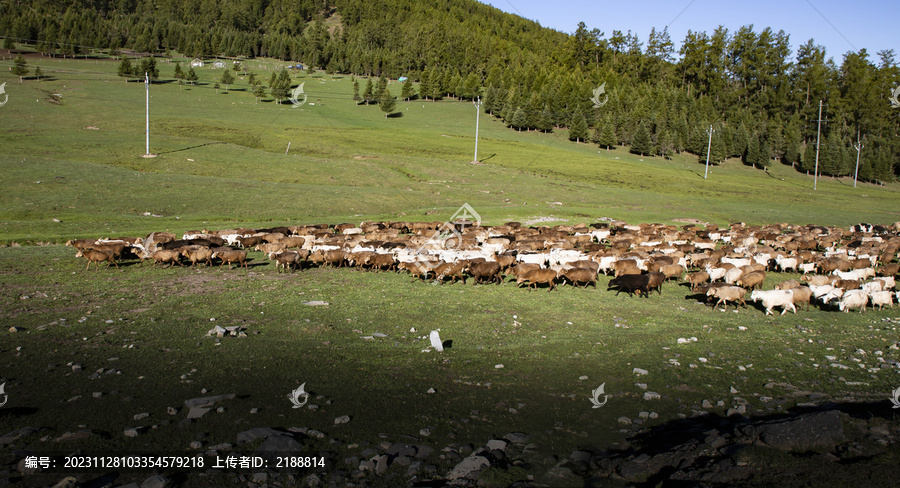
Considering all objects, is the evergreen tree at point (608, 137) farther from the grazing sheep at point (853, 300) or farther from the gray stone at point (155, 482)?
the gray stone at point (155, 482)

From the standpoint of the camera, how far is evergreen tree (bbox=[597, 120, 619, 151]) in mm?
96125

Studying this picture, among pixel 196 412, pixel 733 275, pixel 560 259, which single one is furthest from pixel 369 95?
pixel 196 412

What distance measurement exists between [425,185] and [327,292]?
1438 inches

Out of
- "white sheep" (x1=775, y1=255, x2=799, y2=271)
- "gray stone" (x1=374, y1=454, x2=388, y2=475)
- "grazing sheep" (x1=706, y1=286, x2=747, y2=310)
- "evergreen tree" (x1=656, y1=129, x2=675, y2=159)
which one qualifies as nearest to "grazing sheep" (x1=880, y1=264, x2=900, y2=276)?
"white sheep" (x1=775, y1=255, x2=799, y2=271)

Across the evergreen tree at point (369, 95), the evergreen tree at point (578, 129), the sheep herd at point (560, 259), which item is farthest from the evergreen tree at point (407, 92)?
the sheep herd at point (560, 259)

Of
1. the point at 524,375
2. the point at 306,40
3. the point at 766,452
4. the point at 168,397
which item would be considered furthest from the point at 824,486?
the point at 306,40

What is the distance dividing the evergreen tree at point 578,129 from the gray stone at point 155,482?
101 metres

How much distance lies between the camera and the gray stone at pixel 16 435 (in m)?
5.86

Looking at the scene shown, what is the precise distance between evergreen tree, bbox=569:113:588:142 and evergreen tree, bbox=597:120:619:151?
11.7 ft

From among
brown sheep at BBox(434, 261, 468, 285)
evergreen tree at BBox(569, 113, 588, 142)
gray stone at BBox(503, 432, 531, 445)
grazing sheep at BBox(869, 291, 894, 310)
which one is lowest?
gray stone at BBox(503, 432, 531, 445)

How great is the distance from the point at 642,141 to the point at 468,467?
96.7 m

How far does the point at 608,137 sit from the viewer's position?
96.1 metres

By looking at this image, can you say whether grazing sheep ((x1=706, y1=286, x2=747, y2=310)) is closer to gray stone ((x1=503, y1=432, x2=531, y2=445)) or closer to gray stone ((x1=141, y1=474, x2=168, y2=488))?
gray stone ((x1=503, y1=432, x2=531, y2=445))

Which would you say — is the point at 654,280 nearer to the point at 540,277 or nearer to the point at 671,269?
the point at 671,269
